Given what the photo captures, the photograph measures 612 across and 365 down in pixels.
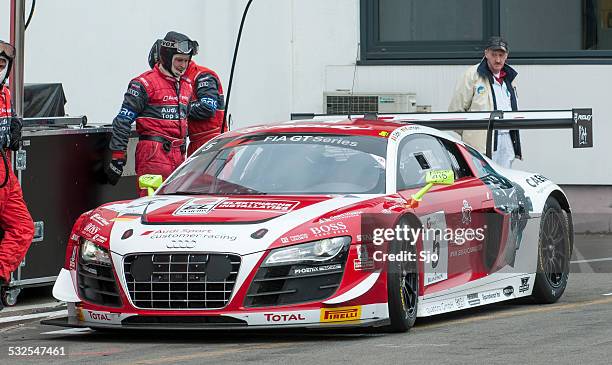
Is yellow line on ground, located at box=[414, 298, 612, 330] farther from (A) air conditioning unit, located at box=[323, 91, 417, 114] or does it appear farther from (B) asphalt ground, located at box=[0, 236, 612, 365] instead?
(A) air conditioning unit, located at box=[323, 91, 417, 114]

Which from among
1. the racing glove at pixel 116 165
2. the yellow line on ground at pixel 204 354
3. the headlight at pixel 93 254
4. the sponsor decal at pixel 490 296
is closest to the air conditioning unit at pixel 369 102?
the racing glove at pixel 116 165

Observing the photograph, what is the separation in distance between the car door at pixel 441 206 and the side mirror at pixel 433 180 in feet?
0.13

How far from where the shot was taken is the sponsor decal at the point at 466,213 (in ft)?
32.0

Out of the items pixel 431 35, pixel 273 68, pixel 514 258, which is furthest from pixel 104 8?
pixel 514 258

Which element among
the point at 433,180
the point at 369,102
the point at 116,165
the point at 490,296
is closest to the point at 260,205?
the point at 433,180

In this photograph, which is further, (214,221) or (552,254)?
(552,254)

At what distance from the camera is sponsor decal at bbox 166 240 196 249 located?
841 centimetres

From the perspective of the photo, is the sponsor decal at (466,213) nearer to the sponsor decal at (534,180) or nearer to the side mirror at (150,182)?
the sponsor decal at (534,180)

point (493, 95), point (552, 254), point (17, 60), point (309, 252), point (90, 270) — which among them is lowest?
point (552, 254)

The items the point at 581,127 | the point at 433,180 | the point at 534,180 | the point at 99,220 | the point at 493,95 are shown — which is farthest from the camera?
the point at 493,95

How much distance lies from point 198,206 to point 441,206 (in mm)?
1602

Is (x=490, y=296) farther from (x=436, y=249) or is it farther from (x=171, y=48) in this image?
(x=171, y=48)

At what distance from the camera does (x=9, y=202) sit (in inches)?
395

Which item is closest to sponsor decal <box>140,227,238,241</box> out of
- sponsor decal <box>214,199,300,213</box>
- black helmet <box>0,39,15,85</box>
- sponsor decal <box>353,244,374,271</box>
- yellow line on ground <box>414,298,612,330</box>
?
sponsor decal <box>214,199,300,213</box>
